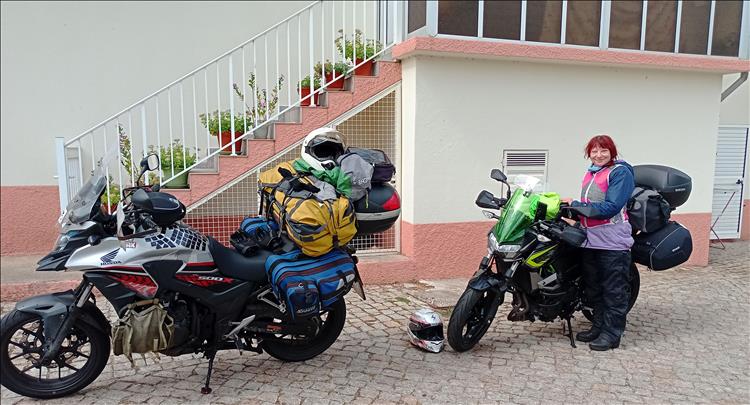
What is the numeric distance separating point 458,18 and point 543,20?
42.9 inches

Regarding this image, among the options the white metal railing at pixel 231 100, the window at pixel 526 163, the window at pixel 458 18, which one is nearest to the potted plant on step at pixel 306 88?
the white metal railing at pixel 231 100

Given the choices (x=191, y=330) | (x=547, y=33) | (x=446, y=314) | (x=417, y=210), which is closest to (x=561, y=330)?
(x=446, y=314)

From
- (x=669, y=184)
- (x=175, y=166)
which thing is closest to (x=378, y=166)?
(x=669, y=184)

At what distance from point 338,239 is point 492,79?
3.58m

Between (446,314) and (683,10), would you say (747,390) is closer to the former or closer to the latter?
(446,314)

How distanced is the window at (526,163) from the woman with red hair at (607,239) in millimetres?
2071

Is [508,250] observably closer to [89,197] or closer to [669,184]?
[669,184]

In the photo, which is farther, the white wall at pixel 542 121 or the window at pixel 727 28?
the window at pixel 727 28

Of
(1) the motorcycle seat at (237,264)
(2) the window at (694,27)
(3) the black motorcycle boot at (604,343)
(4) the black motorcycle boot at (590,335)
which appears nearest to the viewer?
(1) the motorcycle seat at (237,264)

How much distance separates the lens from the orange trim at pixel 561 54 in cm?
550

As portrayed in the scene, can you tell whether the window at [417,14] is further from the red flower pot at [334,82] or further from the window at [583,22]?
the window at [583,22]

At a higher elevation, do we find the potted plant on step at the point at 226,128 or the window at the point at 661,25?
the window at the point at 661,25

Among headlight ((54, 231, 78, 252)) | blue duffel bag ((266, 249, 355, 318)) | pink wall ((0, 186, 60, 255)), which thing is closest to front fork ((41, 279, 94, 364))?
headlight ((54, 231, 78, 252))

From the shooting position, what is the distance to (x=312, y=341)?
371 centimetres
